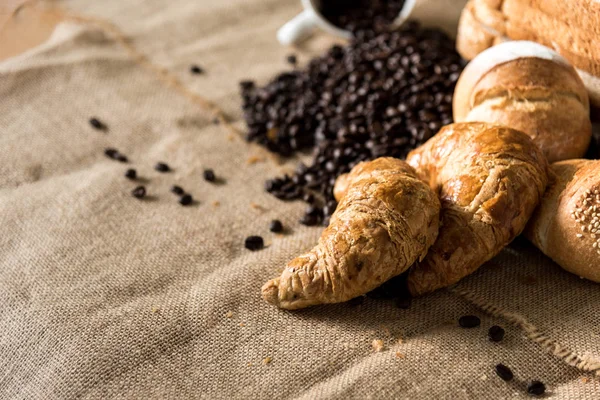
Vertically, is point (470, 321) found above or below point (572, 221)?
below

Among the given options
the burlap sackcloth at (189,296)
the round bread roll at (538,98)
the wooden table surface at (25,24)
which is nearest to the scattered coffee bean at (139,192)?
the burlap sackcloth at (189,296)

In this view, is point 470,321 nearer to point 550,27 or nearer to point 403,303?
point 403,303

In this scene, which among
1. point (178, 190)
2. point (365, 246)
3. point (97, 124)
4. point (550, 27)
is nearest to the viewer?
point (365, 246)

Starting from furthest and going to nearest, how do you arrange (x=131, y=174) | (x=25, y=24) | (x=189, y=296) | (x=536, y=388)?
(x=25, y=24) → (x=131, y=174) → (x=189, y=296) → (x=536, y=388)

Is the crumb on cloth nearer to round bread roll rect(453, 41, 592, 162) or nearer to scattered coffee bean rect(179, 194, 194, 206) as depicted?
round bread roll rect(453, 41, 592, 162)

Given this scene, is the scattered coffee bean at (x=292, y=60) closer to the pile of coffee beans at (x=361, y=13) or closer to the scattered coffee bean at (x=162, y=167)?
the pile of coffee beans at (x=361, y=13)

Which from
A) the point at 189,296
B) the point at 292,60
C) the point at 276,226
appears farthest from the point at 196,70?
the point at 189,296
